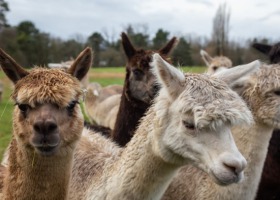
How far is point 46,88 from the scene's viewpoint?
324cm

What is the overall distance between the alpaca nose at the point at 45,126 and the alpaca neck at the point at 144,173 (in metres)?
0.81

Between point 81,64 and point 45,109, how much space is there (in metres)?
0.81

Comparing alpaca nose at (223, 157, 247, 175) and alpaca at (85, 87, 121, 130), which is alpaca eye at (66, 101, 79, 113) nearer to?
alpaca nose at (223, 157, 247, 175)

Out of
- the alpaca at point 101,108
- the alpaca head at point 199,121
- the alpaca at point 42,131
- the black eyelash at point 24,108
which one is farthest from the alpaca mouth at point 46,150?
the alpaca at point 101,108

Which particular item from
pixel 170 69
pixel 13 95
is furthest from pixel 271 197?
pixel 13 95

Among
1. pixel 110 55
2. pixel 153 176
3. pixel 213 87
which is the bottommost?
pixel 110 55

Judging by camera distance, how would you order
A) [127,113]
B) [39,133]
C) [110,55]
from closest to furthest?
[39,133], [127,113], [110,55]

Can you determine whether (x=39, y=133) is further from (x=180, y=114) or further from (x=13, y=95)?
(x=180, y=114)

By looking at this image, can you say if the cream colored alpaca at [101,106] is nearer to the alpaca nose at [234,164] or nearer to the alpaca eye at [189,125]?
the alpaca eye at [189,125]

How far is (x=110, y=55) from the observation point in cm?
5044

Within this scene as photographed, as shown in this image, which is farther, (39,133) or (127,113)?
(127,113)

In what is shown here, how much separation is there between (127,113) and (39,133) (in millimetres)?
2812

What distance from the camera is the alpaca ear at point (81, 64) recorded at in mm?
3767

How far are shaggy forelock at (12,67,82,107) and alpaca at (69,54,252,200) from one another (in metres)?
0.73
